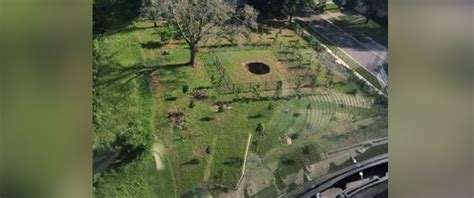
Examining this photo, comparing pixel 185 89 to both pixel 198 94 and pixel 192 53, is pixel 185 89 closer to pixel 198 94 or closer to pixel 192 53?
pixel 198 94

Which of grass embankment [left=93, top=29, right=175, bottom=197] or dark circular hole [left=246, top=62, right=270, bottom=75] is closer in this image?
grass embankment [left=93, top=29, right=175, bottom=197]

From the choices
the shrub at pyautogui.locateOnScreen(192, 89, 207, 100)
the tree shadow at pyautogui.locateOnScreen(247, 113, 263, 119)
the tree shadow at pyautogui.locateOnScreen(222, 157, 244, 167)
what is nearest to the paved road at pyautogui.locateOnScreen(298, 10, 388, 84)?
the tree shadow at pyautogui.locateOnScreen(247, 113, 263, 119)

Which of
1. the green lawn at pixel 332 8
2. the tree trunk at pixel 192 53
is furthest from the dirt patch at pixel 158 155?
the green lawn at pixel 332 8

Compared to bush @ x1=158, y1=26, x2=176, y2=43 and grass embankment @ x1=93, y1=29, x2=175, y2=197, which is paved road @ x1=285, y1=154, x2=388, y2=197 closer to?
grass embankment @ x1=93, y1=29, x2=175, y2=197

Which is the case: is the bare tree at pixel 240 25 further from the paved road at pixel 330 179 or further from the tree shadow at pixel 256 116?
the paved road at pixel 330 179

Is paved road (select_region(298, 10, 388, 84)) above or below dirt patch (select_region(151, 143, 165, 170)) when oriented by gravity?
above
